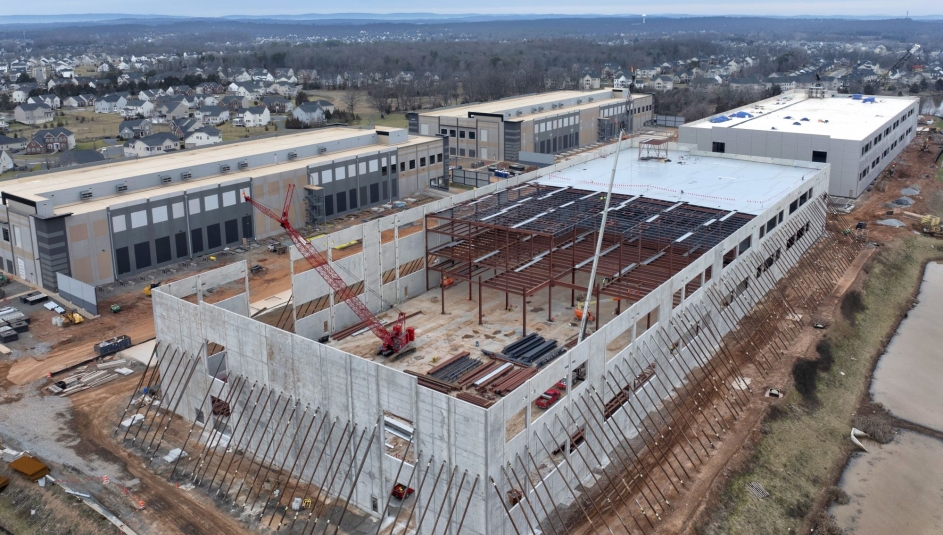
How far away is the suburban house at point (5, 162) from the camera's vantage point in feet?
260

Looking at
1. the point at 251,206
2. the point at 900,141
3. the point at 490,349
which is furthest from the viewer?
the point at 900,141

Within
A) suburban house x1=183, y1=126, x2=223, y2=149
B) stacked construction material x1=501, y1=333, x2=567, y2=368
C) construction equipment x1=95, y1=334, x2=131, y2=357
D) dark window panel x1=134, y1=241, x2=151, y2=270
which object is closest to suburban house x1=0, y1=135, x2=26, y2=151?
suburban house x1=183, y1=126, x2=223, y2=149

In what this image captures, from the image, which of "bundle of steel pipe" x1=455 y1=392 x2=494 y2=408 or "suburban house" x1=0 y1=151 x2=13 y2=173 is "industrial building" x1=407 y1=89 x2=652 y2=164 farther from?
"bundle of steel pipe" x1=455 y1=392 x2=494 y2=408

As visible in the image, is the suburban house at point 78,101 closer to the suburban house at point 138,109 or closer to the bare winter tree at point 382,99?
the suburban house at point 138,109

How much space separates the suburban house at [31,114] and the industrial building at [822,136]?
9031cm

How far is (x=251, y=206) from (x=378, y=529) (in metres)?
33.6

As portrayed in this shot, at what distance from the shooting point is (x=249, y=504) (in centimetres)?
2486

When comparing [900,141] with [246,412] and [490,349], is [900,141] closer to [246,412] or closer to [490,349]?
[490,349]

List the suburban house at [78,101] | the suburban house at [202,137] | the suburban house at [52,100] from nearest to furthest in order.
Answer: the suburban house at [202,137] < the suburban house at [52,100] < the suburban house at [78,101]

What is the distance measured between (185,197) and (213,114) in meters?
69.4

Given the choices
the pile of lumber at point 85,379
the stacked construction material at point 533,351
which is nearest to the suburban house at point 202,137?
the pile of lumber at point 85,379

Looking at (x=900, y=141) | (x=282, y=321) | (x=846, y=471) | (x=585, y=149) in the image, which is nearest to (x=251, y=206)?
(x=282, y=321)

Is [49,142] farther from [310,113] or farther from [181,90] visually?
[181,90]

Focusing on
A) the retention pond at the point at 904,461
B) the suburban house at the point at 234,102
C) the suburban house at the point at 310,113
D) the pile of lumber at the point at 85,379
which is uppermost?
the suburban house at the point at 234,102
